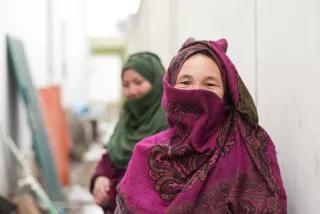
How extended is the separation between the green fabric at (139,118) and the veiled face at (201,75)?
704 mm

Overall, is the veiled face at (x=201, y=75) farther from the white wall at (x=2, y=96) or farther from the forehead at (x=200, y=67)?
the white wall at (x=2, y=96)

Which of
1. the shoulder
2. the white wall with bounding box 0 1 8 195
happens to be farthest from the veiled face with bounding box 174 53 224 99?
the white wall with bounding box 0 1 8 195

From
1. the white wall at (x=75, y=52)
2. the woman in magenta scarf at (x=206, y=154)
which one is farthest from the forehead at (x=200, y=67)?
the white wall at (x=75, y=52)

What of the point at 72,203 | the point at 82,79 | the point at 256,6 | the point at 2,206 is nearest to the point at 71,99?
the point at 82,79

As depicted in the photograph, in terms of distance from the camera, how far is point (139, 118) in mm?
2057

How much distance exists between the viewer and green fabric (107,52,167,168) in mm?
1987

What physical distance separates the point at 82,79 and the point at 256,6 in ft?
30.5

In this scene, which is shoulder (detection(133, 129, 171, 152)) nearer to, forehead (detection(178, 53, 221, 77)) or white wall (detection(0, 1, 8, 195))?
forehead (detection(178, 53, 221, 77))

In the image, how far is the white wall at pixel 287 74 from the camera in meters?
1.18

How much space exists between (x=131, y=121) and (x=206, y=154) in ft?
3.04

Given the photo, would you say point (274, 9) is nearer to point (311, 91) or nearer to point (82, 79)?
point (311, 91)

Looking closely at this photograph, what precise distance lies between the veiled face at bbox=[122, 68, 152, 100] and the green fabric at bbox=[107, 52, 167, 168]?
2 centimetres

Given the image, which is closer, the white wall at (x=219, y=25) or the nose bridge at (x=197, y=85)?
the nose bridge at (x=197, y=85)

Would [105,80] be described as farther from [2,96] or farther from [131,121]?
[131,121]
